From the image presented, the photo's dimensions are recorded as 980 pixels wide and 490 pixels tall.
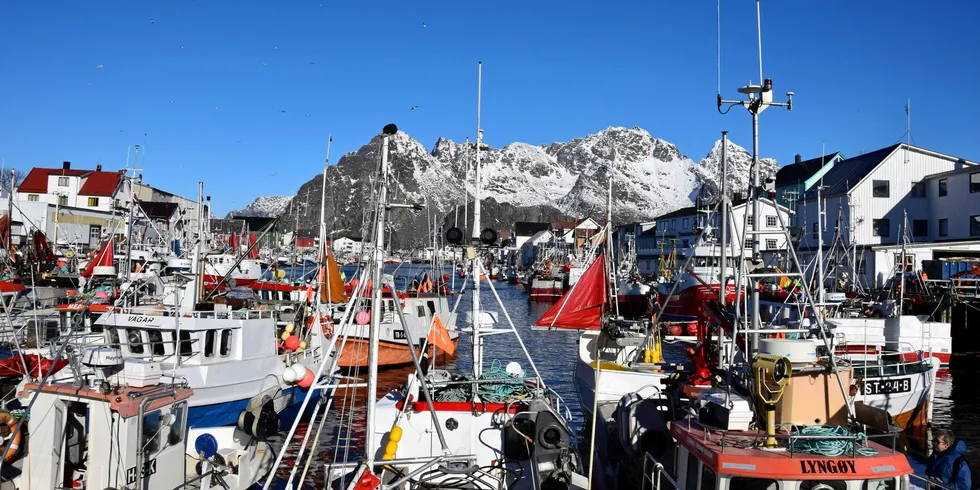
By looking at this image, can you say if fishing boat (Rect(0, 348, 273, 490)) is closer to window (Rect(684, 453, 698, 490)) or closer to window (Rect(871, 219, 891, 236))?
window (Rect(684, 453, 698, 490))

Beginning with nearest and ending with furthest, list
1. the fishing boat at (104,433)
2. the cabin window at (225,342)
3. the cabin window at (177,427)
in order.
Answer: the fishing boat at (104,433)
the cabin window at (177,427)
the cabin window at (225,342)

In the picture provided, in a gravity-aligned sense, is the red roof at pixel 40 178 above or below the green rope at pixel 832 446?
above

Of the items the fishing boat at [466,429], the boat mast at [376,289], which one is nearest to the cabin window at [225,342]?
the fishing boat at [466,429]

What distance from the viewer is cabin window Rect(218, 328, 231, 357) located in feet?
71.6

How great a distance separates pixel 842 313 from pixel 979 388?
6.91 m

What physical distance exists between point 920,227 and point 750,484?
59686 mm

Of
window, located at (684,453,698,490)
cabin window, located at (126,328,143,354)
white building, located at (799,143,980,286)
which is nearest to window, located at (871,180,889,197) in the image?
white building, located at (799,143,980,286)

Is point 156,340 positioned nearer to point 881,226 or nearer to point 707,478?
point 707,478

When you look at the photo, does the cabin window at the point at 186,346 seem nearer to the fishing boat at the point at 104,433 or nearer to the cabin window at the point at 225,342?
the cabin window at the point at 225,342

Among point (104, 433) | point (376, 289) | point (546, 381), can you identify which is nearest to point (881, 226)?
point (546, 381)

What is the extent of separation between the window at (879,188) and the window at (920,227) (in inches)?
133

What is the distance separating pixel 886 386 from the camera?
23.4 metres

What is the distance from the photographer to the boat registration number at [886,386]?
23.1 m

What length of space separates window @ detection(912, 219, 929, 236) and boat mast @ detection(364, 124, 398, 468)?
5998 cm
